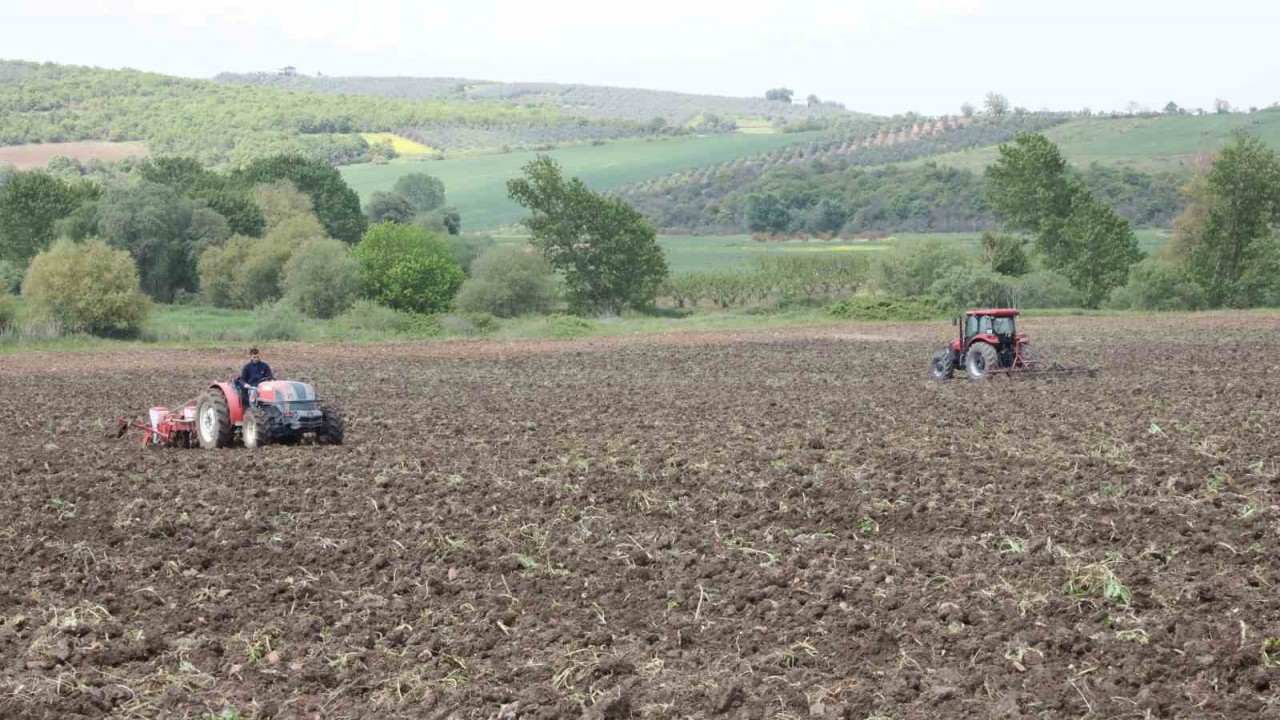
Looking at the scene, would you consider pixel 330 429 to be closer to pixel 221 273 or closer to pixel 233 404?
pixel 233 404

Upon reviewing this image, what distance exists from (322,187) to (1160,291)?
53673 mm

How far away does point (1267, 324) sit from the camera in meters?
48.4

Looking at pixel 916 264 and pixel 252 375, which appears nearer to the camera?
pixel 252 375

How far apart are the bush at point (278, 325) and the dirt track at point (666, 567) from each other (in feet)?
102

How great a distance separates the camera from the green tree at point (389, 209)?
339 ft

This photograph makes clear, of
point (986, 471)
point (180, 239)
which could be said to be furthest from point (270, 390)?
point (180, 239)

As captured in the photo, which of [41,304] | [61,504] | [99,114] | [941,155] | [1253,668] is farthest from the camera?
[99,114]

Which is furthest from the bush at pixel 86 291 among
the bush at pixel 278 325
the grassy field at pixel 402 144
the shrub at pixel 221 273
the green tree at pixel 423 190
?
the grassy field at pixel 402 144

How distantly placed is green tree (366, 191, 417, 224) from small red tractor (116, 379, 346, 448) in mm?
83344

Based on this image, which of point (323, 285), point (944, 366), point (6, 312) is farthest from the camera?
point (323, 285)

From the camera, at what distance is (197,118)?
171 m

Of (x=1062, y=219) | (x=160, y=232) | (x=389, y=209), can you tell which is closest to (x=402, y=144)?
(x=389, y=209)

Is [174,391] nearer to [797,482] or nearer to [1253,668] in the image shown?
[797,482]

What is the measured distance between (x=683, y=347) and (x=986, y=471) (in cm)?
2910
